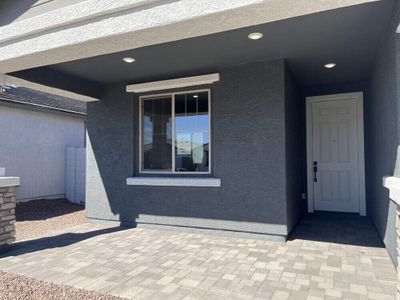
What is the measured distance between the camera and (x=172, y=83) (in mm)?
6020

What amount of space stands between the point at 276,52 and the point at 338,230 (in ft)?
11.4

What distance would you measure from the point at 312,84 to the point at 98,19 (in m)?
5.33

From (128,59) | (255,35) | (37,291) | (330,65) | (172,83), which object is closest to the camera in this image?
(37,291)

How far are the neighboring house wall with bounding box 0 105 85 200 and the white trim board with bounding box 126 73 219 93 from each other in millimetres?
5149

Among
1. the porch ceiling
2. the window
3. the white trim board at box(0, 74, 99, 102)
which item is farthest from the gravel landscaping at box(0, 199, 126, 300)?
the porch ceiling

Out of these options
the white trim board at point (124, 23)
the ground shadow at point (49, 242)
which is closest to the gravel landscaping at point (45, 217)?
the ground shadow at point (49, 242)

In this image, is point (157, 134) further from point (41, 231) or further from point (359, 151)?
point (359, 151)

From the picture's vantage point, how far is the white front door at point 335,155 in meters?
7.12

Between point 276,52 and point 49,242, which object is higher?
point 276,52

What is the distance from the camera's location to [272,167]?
5184mm

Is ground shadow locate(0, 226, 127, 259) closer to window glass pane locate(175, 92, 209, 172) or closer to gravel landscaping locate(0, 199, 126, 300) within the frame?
gravel landscaping locate(0, 199, 126, 300)

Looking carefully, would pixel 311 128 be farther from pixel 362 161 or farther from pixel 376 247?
pixel 376 247

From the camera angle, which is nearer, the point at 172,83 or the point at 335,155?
the point at 172,83

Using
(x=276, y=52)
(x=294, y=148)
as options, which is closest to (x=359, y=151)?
(x=294, y=148)
